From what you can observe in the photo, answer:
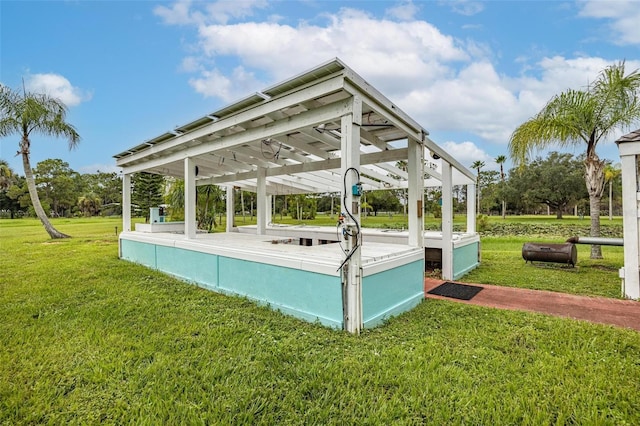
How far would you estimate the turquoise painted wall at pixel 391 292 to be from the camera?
11.6 feet

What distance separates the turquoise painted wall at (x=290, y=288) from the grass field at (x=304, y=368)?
212 millimetres

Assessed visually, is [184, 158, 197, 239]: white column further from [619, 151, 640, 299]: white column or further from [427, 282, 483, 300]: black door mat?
[619, 151, 640, 299]: white column

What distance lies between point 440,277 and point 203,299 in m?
4.83

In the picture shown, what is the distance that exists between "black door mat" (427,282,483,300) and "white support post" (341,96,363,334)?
96.8 inches

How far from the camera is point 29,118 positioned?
13.0 metres

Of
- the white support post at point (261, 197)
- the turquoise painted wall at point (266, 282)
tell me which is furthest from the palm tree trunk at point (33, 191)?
the white support post at point (261, 197)

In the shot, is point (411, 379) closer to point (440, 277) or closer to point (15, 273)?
point (440, 277)

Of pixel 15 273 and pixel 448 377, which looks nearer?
pixel 448 377

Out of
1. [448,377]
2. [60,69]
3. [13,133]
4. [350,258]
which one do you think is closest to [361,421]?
[448,377]

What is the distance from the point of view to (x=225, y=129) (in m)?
4.96

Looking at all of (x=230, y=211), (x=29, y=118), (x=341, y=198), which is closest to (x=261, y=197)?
(x=230, y=211)

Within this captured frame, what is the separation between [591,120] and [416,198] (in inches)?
242

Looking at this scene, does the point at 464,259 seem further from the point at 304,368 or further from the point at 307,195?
the point at 307,195

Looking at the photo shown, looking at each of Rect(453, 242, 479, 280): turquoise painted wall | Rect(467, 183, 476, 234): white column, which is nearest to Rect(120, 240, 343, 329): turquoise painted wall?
Rect(453, 242, 479, 280): turquoise painted wall
